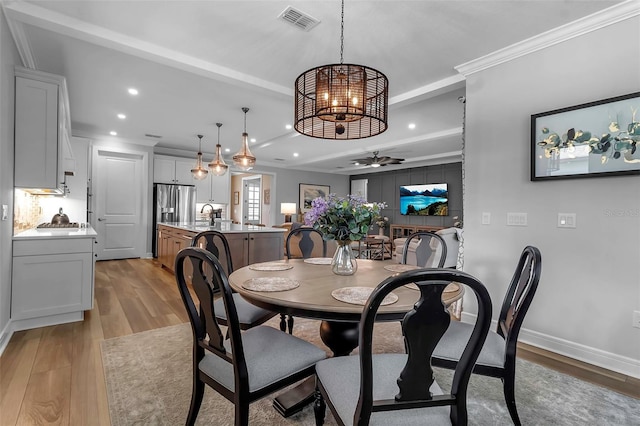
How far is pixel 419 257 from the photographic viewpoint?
2.69 m

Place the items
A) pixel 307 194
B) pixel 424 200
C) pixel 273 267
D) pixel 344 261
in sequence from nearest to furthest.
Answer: pixel 344 261 < pixel 273 267 < pixel 424 200 < pixel 307 194

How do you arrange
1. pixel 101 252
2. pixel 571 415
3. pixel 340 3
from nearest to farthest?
pixel 571 415 → pixel 340 3 → pixel 101 252

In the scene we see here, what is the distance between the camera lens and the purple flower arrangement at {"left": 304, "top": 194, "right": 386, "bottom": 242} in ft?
6.03

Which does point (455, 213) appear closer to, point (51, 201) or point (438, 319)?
point (438, 319)

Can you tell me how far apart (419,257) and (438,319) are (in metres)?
1.80

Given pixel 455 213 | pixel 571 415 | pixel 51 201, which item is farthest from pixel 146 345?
pixel 455 213

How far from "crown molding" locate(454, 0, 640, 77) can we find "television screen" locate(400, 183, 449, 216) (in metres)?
5.73

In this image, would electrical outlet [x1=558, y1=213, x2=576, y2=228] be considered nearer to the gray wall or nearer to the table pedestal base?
the table pedestal base

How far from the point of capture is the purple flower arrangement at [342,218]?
72.3 inches

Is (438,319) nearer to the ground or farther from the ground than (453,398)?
farther from the ground

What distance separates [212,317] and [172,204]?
6.32 m

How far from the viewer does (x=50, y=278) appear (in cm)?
282

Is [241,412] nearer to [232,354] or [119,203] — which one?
[232,354]

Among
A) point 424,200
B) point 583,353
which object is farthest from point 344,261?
point 424,200
